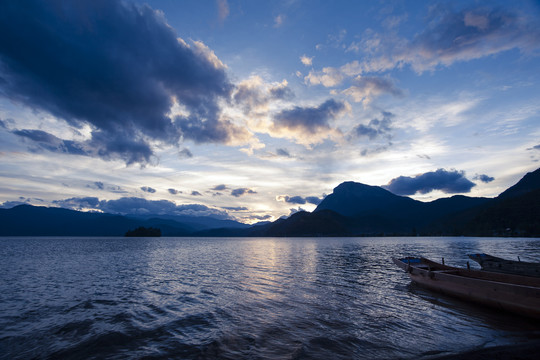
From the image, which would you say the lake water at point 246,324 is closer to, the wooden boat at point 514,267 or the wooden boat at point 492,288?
the wooden boat at point 492,288

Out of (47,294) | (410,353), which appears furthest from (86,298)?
(410,353)

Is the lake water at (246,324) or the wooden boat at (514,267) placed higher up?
the wooden boat at (514,267)

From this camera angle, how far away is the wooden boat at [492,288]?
1438 centimetres

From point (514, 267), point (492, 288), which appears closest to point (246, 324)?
point (492, 288)

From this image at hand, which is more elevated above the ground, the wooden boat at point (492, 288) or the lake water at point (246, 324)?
the wooden boat at point (492, 288)

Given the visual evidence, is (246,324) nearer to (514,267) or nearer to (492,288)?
(492,288)

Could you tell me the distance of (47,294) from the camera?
2255cm

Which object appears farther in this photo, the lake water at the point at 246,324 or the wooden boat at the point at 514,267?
the wooden boat at the point at 514,267

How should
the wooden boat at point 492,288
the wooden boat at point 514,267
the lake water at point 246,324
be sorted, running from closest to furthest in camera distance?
the lake water at point 246,324
the wooden boat at point 492,288
the wooden boat at point 514,267

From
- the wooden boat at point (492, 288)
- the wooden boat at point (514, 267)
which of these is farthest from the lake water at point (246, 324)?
the wooden boat at point (514, 267)

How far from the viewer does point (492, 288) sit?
1648 centimetres

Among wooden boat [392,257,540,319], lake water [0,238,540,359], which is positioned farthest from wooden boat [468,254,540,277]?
lake water [0,238,540,359]

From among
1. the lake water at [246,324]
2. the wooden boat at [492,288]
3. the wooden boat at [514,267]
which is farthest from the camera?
the wooden boat at [514,267]

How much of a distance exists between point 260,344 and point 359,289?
16.2 m
